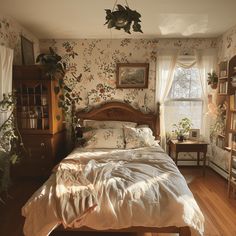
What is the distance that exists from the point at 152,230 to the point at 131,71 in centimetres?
271

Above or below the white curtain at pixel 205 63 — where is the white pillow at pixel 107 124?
below

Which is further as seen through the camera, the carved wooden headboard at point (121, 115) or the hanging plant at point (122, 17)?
the carved wooden headboard at point (121, 115)

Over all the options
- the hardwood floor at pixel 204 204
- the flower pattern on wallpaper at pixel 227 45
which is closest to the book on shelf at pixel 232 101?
the flower pattern on wallpaper at pixel 227 45

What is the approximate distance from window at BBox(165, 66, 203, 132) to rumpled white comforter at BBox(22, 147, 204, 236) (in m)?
1.97

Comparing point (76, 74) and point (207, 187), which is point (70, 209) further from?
point (76, 74)

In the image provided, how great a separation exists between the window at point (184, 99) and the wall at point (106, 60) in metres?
0.33

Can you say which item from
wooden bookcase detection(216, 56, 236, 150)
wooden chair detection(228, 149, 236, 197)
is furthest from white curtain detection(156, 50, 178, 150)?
wooden chair detection(228, 149, 236, 197)

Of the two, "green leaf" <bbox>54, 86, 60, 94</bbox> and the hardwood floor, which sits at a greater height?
"green leaf" <bbox>54, 86, 60, 94</bbox>

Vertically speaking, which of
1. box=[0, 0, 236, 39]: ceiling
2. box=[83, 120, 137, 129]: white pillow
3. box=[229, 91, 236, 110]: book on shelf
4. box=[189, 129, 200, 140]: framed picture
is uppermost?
box=[0, 0, 236, 39]: ceiling

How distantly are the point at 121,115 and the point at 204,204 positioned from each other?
1904 mm

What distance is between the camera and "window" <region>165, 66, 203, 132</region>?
378 centimetres

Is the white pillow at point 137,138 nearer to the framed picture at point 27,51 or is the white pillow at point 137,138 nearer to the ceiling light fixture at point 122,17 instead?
the ceiling light fixture at point 122,17

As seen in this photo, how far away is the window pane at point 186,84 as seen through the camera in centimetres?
377

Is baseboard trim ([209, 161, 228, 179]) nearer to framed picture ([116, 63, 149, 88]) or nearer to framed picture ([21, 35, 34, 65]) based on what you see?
framed picture ([116, 63, 149, 88])
